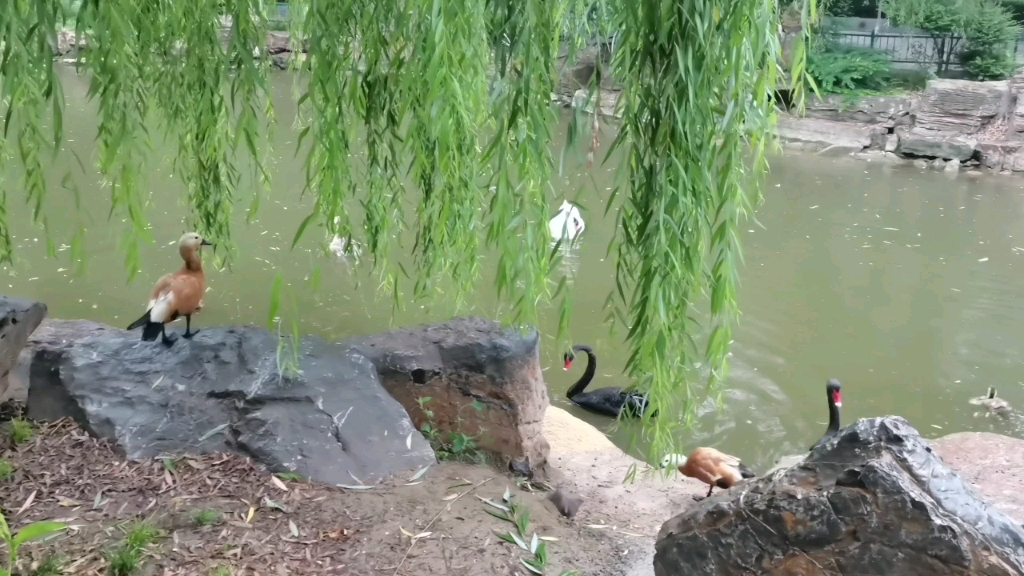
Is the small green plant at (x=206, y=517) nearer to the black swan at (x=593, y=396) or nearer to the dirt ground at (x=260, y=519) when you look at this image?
the dirt ground at (x=260, y=519)

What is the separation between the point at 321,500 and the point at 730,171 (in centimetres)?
172

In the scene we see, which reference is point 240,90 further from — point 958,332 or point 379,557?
point 958,332

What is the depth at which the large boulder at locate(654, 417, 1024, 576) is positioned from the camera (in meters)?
2.25

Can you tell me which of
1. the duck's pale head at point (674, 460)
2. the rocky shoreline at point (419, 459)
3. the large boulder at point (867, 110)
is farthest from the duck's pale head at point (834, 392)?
the large boulder at point (867, 110)

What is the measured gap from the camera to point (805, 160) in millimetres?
14172

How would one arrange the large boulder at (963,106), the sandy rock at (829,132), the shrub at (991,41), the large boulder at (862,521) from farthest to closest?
the shrub at (991,41) < the sandy rock at (829,132) < the large boulder at (963,106) < the large boulder at (862,521)

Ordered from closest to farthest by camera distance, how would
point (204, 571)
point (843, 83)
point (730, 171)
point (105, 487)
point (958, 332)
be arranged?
point (730, 171) → point (204, 571) → point (105, 487) → point (958, 332) → point (843, 83)

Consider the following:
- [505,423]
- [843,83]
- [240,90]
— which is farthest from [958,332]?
[843,83]

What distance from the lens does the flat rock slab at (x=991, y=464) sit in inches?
163

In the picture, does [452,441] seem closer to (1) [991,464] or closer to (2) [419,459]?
(2) [419,459]

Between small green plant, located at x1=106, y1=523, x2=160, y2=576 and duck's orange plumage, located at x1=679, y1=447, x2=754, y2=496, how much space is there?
8.34 feet

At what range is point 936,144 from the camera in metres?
14.2

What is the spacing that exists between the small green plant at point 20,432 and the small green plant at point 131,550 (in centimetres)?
82

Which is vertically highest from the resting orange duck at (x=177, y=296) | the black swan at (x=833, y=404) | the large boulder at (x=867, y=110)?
the resting orange duck at (x=177, y=296)
